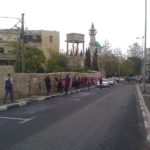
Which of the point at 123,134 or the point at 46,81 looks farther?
the point at 46,81

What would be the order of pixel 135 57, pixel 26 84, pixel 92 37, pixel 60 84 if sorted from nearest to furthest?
pixel 26 84 → pixel 60 84 → pixel 92 37 → pixel 135 57

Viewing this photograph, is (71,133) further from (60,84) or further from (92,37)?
(92,37)

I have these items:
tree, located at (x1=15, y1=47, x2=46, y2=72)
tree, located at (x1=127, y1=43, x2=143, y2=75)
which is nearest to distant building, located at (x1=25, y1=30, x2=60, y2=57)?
tree, located at (x1=127, y1=43, x2=143, y2=75)

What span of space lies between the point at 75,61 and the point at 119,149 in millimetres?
95101

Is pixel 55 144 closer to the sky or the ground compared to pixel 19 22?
closer to the ground

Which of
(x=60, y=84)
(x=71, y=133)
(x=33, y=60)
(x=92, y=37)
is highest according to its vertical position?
(x=92, y=37)

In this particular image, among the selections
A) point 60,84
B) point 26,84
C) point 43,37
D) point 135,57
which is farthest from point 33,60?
point 135,57

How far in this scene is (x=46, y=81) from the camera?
125ft

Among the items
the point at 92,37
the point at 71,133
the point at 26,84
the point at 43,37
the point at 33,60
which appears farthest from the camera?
the point at 92,37

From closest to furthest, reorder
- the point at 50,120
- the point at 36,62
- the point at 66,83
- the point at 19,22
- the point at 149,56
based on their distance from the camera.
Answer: the point at 50,120, the point at 66,83, the point at 19,22, the point at 36,62, the point at 149,56

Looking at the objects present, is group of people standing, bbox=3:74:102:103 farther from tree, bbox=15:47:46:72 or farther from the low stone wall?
tree, bbox=15:47:46:72

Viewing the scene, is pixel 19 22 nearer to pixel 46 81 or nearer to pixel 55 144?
pixel 46 81

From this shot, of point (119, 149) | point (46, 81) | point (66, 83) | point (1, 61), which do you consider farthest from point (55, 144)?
point (1, 61)

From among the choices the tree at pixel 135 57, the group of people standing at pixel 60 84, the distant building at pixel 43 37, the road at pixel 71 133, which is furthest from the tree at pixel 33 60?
the tree at pixel 135 57
